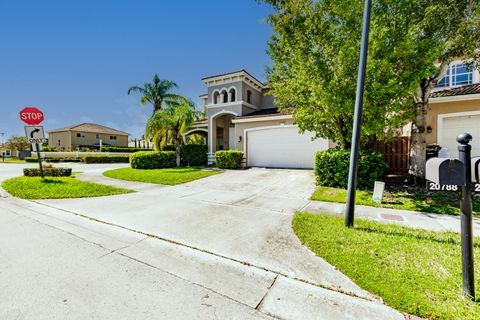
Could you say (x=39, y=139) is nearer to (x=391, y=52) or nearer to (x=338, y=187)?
(x=338, y=187)

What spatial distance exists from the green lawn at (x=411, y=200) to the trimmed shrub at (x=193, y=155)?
40.8ft

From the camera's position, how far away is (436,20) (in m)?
6.69

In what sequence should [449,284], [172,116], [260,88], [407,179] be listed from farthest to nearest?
[260,88]
[172,116]
[407,179]
[449,284]

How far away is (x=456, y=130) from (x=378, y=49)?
25.2 feet

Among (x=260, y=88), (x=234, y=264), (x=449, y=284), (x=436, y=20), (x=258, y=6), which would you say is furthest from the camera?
(x=260, y=88)

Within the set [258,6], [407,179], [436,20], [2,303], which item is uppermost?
[258,6]

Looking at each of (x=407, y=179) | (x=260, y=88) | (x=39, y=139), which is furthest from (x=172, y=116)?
(x=407, y=179)

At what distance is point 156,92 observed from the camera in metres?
23.7

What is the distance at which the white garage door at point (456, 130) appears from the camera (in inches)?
378

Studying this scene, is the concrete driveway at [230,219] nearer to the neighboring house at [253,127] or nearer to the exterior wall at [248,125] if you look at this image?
the neighboring house at [253,127]

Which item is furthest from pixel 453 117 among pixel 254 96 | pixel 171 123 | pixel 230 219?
pixel 171 123

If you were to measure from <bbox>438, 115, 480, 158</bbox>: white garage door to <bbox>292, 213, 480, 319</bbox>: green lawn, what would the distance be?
8.75 meters

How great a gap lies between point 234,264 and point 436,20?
31.0ft

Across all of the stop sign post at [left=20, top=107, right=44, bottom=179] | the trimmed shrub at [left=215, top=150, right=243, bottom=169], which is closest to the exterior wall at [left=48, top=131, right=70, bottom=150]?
the stop sign post at [left=20, top=107, right=44, bottom=179]
